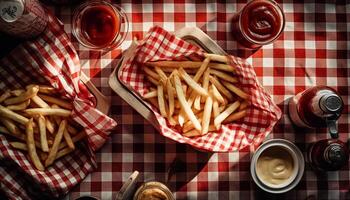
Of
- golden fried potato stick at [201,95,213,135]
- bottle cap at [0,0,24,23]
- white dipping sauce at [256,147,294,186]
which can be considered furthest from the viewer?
white dipping sauce at [256,147,294,186]

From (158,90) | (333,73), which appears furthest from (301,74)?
(158,90)

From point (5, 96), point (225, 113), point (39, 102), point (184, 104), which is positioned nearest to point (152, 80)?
point (184, 104)

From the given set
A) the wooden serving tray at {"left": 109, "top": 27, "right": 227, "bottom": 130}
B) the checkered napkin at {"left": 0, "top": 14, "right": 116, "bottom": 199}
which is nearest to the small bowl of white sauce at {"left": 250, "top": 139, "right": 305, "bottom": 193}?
the wooden serving tray at {"left": 109, "top": 27, "right": 227, "bottom": 130}

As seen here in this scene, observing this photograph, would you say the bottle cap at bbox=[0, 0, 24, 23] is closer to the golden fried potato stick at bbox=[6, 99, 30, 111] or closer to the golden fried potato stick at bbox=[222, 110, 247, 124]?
the golden fried potato stick at bbox=[6, 99, 30, 111]

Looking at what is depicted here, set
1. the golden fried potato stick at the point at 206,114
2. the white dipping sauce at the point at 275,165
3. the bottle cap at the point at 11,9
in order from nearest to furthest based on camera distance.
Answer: the bottle cap at the point at 11,9 → the golden fried potato stick at the point at 206,114 → the white dipping sauce at the point at 275,165

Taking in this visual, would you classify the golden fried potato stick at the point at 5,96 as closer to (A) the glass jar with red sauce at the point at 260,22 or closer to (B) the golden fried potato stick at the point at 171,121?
(B) the golden fried potato stick at the point at 171,121

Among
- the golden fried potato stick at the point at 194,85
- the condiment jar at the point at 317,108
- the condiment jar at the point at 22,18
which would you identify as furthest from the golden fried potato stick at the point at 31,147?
the condiment jar at the point at 317,108

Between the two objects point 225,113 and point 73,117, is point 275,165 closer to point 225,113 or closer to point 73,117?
point 225,113
